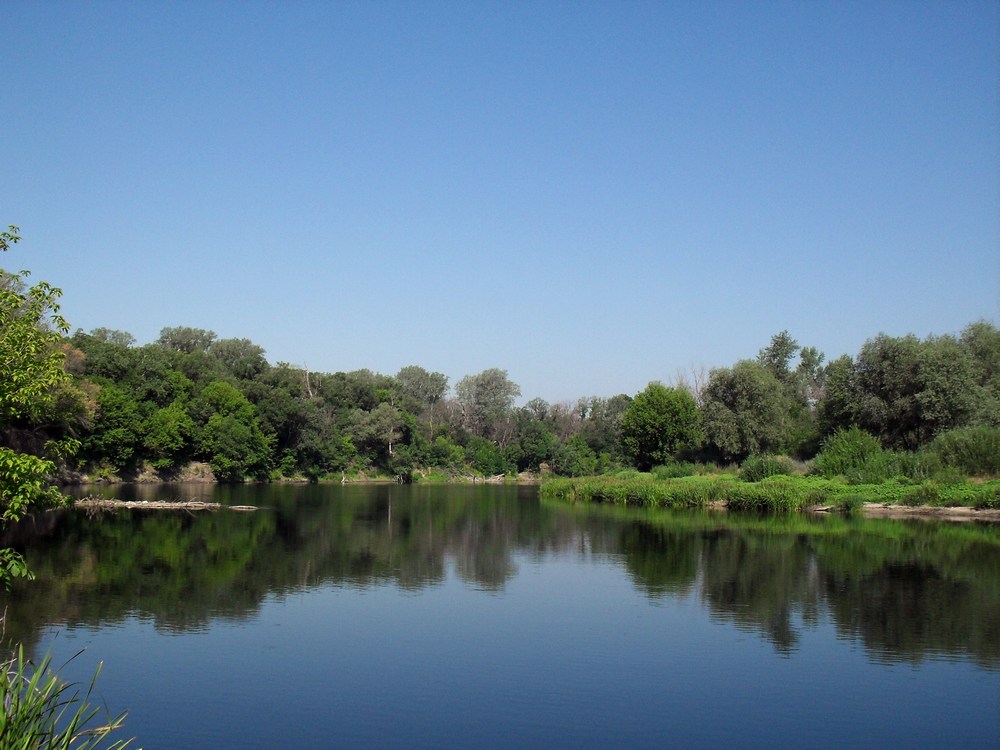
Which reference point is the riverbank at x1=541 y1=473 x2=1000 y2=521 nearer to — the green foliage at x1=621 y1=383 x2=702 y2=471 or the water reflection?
the water reflection

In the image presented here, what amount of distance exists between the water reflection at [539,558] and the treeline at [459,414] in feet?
54.4

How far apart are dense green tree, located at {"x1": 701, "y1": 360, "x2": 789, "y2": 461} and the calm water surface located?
26827 millimetres

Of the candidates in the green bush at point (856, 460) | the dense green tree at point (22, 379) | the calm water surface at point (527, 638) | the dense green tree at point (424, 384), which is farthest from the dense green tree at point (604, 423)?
the dense green tree at point (22, 379)

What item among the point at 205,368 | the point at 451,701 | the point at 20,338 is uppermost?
the point at 205,368

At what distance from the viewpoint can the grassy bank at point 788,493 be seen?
122 feet

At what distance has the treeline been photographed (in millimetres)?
49000

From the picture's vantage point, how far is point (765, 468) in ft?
151

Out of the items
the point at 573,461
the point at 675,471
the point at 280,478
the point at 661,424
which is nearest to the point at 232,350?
the point at 280,478

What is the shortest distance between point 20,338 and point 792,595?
53.7 feet

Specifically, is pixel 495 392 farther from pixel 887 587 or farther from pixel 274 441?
pixel 887 587

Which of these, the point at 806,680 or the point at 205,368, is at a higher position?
the point at 205,368

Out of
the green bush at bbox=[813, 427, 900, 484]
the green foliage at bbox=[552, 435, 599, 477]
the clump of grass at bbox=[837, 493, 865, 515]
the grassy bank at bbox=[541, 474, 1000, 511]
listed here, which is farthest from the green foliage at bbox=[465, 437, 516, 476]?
the clump of grass at bbox=[837, 493, 865, 515]

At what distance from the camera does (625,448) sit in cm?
6588

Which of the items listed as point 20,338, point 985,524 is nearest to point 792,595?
point 20,338
